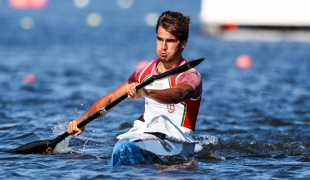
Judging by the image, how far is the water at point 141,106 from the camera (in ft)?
28.3

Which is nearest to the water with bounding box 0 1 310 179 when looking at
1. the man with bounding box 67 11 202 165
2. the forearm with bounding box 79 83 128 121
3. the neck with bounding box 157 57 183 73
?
the man with bounding box 67 11 202 165

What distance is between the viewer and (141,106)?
48.7ft

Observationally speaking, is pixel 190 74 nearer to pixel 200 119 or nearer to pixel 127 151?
pixel 127 151

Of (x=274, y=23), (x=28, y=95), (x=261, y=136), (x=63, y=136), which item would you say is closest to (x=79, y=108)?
(x=28, y=95)

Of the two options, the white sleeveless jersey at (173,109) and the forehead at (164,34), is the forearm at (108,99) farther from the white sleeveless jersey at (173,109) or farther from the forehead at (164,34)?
the forehead at (164,34)

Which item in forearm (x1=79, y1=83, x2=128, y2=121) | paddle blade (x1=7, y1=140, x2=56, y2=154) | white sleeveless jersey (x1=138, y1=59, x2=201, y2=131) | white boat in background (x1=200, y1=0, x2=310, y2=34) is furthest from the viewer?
white boat in background (x1=200, y1=0, x2=310, y2=34)

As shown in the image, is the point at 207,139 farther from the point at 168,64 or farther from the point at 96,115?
the point at 96,115

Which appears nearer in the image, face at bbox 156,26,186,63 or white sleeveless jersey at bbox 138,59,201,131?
face at bbox 156,26,186,63

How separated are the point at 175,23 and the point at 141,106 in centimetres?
668

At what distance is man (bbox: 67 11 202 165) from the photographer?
8125mm

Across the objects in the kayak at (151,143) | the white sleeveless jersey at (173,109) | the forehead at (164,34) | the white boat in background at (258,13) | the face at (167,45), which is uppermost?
the white boat in background at (258,13)

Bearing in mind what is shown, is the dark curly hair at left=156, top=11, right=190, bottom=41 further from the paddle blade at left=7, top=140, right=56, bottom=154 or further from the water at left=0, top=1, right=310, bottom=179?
the paddle blade at left=7, top=140, right=56, bottom=154

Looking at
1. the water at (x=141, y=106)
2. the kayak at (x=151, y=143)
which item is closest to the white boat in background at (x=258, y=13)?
the water at (x=141, y=106)

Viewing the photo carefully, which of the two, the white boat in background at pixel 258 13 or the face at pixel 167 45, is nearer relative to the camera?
the face at pixel 167 45
